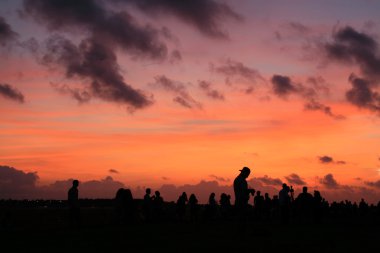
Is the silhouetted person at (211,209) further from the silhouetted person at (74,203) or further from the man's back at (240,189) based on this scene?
the man's back at (240,189)

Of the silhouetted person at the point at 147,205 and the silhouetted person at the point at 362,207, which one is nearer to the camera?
the silhouetted person at the point at 147,205

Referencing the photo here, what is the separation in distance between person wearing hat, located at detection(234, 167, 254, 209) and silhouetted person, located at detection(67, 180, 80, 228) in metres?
8.70

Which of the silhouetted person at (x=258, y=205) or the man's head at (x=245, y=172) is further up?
the man's head at (x=245, y=172)

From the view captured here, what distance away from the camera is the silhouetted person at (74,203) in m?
26.2

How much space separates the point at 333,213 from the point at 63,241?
46.2 meters

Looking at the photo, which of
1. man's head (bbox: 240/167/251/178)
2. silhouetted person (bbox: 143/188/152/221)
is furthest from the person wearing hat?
silhouetted person (bbox: 143/188/152/221)

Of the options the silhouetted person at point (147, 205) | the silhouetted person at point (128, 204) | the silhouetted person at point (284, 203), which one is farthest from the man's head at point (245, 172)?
the silhouetted person at point (147, 205)

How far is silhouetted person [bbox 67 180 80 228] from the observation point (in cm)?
2620

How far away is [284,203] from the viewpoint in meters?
30.1

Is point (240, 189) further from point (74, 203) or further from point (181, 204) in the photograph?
point (181, 204)

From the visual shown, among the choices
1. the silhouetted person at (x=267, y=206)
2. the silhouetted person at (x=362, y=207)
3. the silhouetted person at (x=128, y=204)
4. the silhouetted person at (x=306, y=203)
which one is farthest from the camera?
the silhouetted person at (x=362, y=207)

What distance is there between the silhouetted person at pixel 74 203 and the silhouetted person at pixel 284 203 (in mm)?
10724

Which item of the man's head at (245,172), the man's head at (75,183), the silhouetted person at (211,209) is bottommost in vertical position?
the silhouetted person at (211,209)

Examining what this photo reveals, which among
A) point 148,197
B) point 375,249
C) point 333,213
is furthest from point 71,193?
point 333,213
